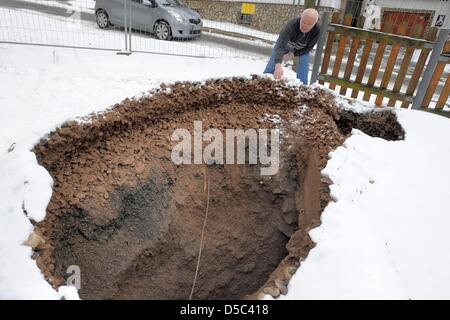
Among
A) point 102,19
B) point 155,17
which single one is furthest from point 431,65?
point 102,19

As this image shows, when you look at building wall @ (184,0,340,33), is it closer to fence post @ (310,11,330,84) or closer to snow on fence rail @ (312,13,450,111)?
fence post @ (310,11,330,84)

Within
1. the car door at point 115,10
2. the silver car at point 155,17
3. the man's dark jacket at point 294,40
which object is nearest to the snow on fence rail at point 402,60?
the man's dark jacket at point 294,40

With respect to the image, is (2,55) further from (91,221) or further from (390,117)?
(390,117)

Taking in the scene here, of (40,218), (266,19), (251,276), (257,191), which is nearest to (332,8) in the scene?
(266,19)

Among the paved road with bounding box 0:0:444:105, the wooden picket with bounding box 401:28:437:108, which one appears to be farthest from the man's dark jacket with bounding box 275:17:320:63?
the paved road with bounding box 0:0:444:105

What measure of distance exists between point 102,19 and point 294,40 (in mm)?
7036

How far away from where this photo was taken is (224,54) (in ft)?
29.9

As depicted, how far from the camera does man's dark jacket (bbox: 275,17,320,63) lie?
4.85m

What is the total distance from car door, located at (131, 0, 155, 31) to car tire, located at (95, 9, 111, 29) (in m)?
0.92

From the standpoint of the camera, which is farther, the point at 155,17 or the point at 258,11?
the point at 258,11

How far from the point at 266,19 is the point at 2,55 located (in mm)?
8670

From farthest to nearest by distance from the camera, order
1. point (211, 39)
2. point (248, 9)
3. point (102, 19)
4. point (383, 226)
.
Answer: point (248, 9)
point (211, 39)
point (102, 19)
point (383, 226)

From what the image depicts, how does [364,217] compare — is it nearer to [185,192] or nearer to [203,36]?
[185,192]

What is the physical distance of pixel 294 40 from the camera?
5.06 meters
